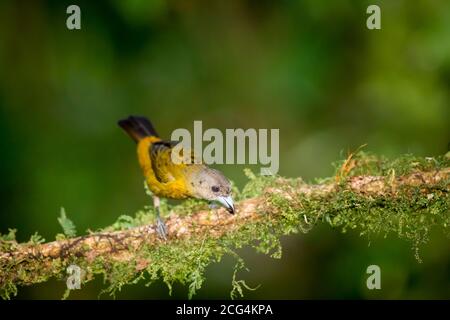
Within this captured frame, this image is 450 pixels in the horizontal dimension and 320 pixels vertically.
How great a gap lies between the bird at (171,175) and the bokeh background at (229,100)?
1185mm

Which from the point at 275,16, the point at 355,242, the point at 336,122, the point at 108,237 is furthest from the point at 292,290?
the point at 108,237

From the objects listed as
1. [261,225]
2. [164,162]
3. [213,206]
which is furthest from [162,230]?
[164,162]

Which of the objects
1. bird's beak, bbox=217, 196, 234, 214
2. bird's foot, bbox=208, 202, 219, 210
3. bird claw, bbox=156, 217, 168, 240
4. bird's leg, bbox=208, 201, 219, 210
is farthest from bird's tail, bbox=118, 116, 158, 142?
bird claw, bbox=156, 217, 168, 240

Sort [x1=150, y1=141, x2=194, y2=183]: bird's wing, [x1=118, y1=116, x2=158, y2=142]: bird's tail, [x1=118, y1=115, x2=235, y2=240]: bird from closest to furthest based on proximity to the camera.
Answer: [x1=118, y1=115, x2=235, y2=240]: bird, [x1=150, y1=141, x2=194, y2=183]: bird's wing, [x1=118, y1=116, x2=158, y2=142]: bird's tail

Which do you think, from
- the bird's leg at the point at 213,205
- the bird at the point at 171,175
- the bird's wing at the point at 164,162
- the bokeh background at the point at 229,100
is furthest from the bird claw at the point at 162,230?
the bokeh background at the point at 229,100

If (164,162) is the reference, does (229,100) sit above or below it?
above

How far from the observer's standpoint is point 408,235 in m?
3.85

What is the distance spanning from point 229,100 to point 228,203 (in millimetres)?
3999

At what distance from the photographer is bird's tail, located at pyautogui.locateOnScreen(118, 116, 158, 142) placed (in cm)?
608

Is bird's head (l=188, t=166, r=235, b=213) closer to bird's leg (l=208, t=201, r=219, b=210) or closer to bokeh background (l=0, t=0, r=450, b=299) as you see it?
bird's leg (l=208, t=201, r=219, b=210)

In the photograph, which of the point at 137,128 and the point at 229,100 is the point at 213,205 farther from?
the point at 229,100

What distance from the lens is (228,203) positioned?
13.5ft

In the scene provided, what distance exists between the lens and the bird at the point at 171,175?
172 inches

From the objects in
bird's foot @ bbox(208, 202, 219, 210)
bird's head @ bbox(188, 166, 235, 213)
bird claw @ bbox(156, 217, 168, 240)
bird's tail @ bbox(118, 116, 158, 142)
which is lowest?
bird claw @ bbox(156, 217, 168, 240)
